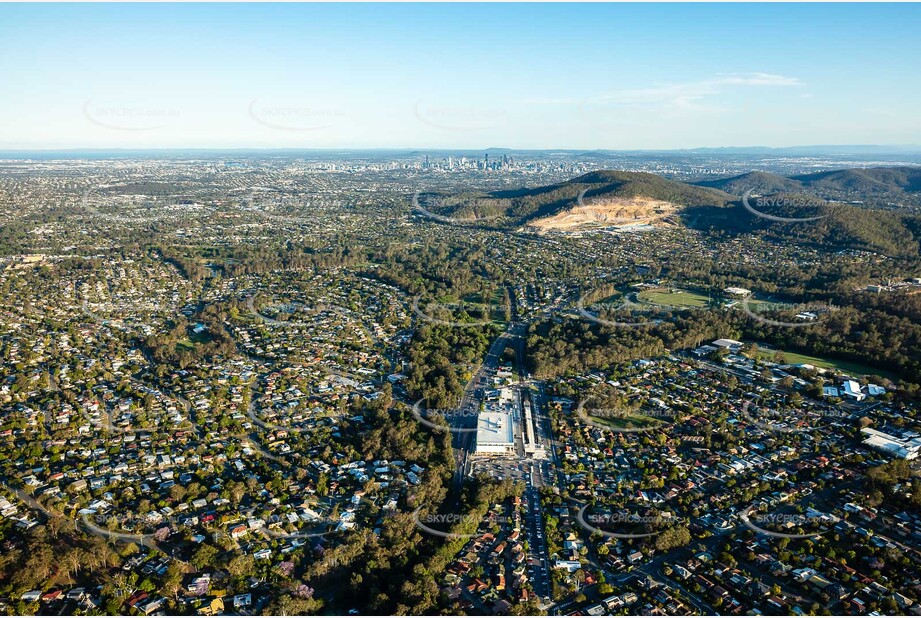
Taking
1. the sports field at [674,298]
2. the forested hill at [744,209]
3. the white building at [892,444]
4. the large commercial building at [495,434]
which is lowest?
the white building at [892,444]

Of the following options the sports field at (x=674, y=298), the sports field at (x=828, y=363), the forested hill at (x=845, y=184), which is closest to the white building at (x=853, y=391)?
the sports field at (x=828, y=363)

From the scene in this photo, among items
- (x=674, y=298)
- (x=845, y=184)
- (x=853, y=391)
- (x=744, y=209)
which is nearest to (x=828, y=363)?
(x=853, y=391)

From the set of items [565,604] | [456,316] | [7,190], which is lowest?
[565,604]

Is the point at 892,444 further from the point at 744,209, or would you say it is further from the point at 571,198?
the point at 571,198

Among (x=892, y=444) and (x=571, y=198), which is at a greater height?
(x=571, y=198)

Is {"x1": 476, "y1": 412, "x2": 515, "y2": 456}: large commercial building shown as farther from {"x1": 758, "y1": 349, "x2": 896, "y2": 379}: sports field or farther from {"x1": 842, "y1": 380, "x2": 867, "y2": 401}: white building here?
{"x1": 758, "y1": 349, "x2": 896, "y2": 379}: sports field

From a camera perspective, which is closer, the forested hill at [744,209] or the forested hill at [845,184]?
the forested hill at [744,209]

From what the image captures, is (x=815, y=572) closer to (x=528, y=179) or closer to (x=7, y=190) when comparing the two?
(x=7, y=190)

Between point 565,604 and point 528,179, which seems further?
point 528,179

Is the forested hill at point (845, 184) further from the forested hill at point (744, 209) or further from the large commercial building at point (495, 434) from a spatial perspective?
the large commercial building at point (495, 434)

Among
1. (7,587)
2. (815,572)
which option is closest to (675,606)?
(815,572)

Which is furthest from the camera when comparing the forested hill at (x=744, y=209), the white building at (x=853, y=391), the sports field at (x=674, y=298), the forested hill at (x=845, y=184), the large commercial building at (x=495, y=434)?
the forested hill at (x=845, y=184)
